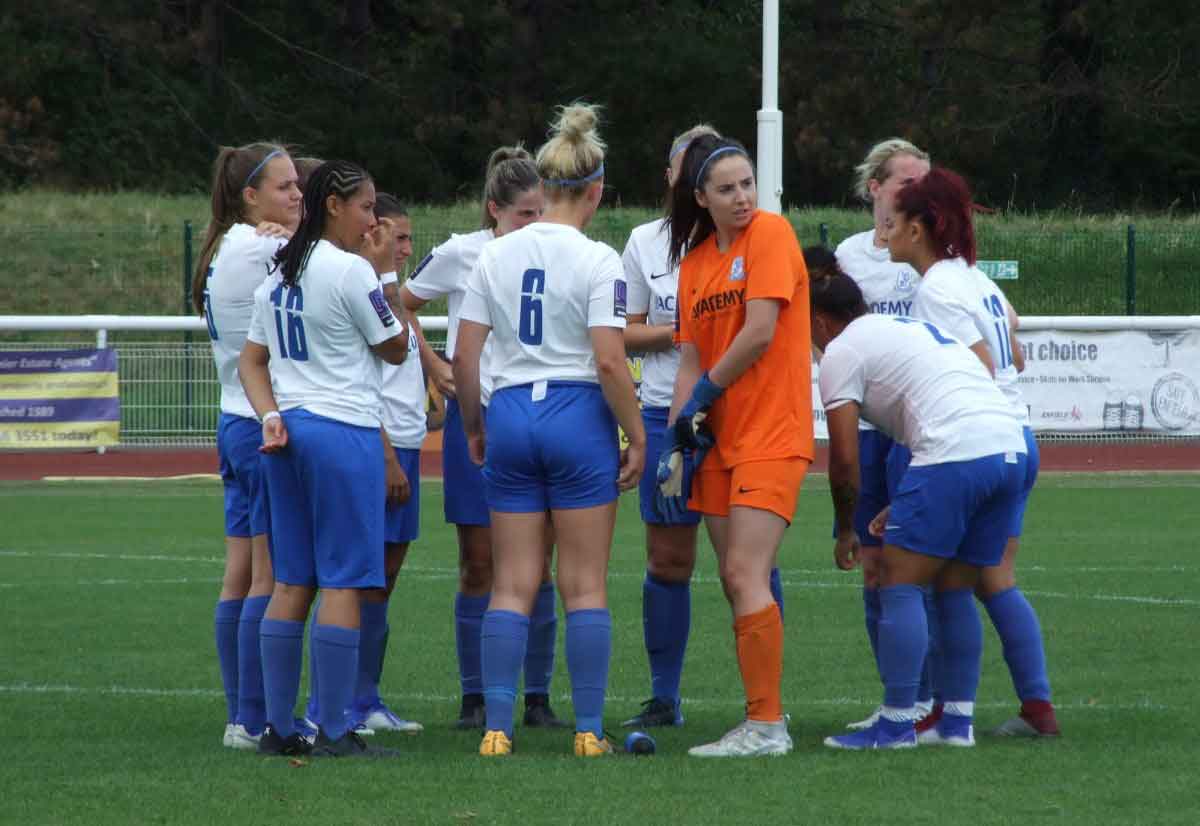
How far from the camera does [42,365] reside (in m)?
18.8

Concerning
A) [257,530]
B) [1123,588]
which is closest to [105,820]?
[257,530]

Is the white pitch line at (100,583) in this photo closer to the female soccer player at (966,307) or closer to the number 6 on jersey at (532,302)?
the number 6 on jersey at (532,302)

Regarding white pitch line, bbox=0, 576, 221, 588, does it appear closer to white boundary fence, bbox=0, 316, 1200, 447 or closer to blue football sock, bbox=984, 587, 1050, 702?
blue football sock, bbox=984, 587, 1050, 702

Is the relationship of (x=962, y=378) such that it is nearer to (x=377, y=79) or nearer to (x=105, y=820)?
(x=105, y=820)

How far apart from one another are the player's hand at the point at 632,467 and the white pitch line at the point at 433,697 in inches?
63.0

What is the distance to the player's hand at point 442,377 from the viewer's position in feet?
24.6

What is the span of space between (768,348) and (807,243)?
23.6 metres

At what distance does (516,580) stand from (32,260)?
25.6 m

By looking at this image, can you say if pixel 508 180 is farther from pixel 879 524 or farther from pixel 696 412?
pixel 879 524

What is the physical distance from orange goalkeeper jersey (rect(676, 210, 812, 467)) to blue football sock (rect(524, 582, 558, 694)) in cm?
122

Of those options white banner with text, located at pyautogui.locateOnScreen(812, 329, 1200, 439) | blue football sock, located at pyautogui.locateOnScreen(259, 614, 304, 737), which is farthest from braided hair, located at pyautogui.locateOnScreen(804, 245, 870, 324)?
white banner with text, located at pyautogui.locateOnScreen(812, 329, 1200, 439)

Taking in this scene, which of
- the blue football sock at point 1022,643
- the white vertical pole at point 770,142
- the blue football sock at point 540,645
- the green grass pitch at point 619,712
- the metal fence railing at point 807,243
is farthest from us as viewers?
the metal fence railing at point 807,243

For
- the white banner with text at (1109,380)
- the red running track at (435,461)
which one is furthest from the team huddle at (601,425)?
the red running track at (435,461)

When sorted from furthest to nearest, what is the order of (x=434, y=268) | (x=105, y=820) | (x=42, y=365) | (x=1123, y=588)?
(x=42, y=365), (x=1123, y=588), (x=434, y=268), (x=105, y=820)
